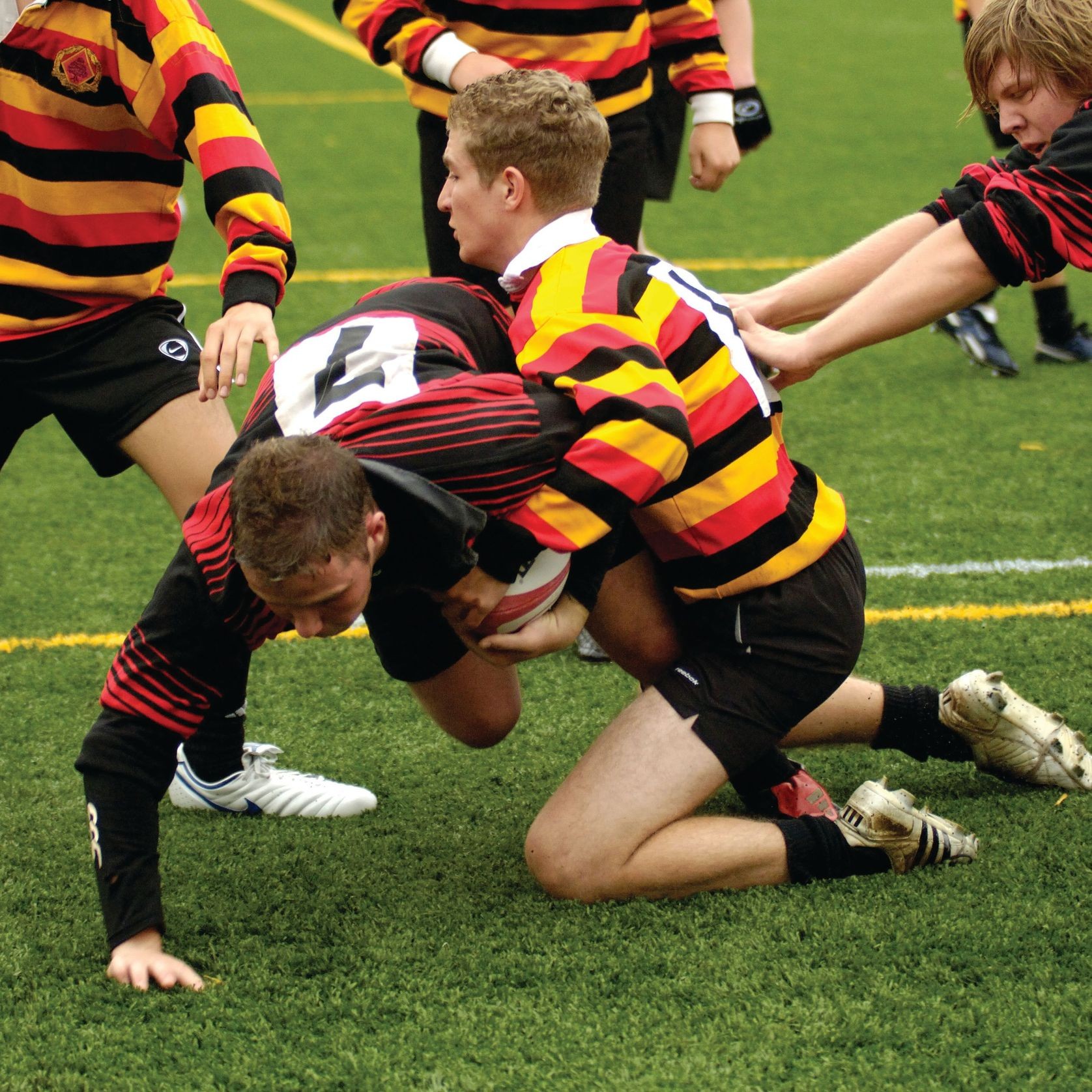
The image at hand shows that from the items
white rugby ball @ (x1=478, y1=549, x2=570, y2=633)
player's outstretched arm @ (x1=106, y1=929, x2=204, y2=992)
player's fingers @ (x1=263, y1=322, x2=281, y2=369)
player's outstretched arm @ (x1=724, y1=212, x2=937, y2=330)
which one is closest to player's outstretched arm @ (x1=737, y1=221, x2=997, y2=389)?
player's outstretched arm @ (x1=724, y1=212, x2=937, y2=330)

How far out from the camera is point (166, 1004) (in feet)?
7.27

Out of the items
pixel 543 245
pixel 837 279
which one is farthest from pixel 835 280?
pixel 543 245

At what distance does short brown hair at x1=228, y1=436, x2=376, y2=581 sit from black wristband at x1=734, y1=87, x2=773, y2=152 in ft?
9.16

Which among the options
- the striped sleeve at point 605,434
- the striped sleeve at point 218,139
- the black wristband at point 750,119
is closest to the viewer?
the striped sleeve at point 605,434

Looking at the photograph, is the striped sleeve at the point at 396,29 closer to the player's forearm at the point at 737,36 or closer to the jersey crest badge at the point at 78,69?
the jersey crest badge at the point at 78,69

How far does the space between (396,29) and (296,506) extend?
1.90 m

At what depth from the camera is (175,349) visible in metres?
2.85

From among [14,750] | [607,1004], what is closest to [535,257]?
[607,1004]

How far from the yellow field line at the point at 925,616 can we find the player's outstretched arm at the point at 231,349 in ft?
4.33

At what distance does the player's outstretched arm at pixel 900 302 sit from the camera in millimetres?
2412

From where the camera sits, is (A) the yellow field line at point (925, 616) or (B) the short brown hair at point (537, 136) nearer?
(B) the short brown hair at point (537, 136)

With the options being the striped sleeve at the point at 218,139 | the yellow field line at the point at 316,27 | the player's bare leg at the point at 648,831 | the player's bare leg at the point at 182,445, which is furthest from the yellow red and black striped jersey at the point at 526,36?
the yellow field line at the point at 316,27

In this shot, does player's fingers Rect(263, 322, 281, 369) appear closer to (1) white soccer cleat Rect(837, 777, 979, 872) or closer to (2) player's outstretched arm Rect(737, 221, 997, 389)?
(2) player's outstretched arm Rect(737, 221, 997, 389)

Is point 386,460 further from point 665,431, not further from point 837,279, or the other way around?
point 837,279
